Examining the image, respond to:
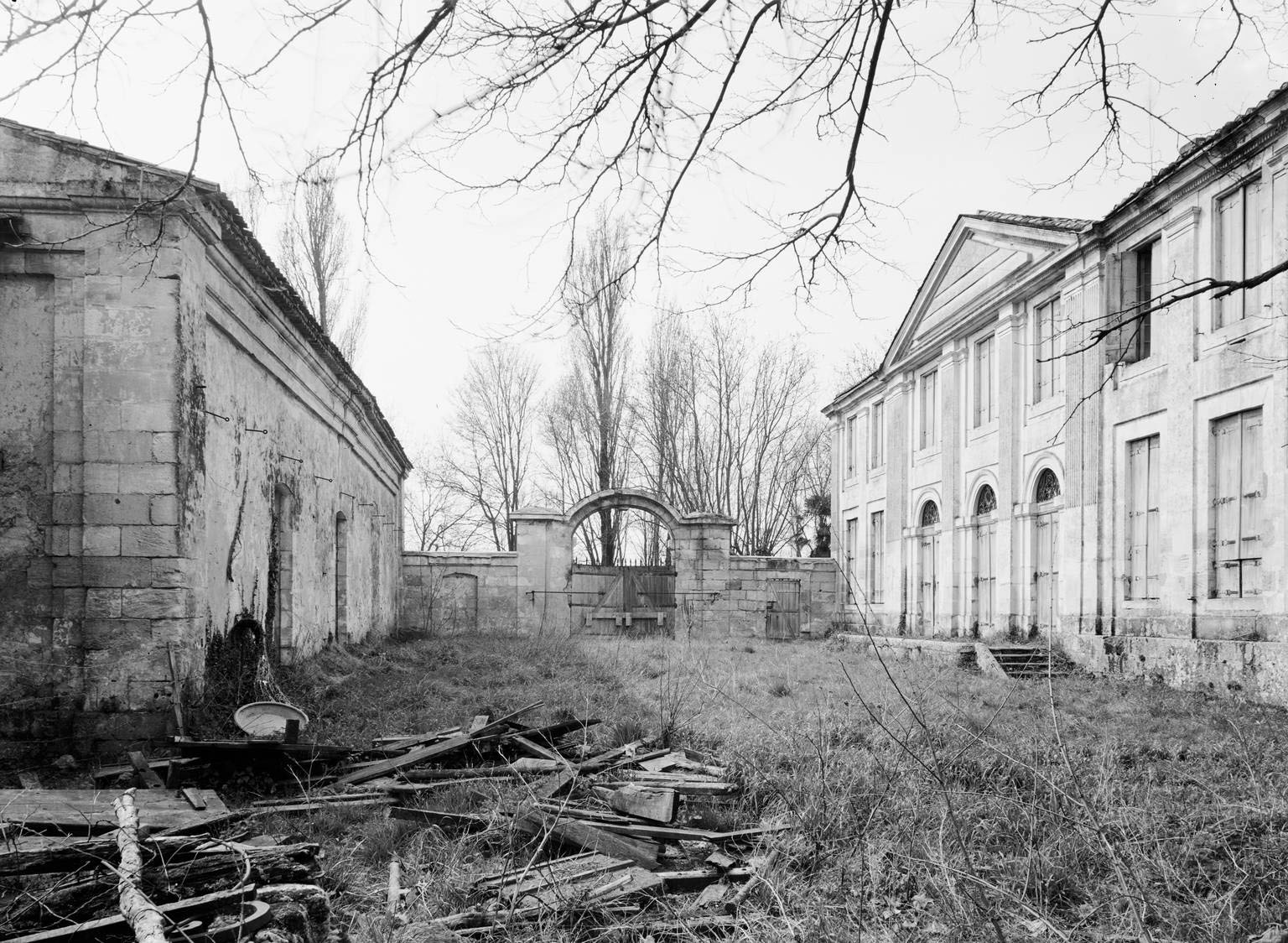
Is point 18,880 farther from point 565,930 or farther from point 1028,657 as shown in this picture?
point 1028,657

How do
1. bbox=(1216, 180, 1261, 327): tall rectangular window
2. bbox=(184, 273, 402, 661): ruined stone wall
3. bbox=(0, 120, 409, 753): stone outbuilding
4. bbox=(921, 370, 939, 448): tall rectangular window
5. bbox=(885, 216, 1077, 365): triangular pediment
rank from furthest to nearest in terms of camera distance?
1. bbox=(921, 370, 939, 448): tall rectangular window
2. bbox=(885, 216, 1077, 365): triangular pediment
3. bbox=(1216, 180, 1261, 327): tall rectangular window
4. bbox=(184, 273, 402, 661): ruined stone wall
5. bbox=(0, 120, 409, 753): stone outbuilding

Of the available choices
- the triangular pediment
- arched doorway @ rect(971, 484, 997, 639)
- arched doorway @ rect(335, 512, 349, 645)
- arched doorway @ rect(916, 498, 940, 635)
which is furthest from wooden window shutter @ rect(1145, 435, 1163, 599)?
arched doorway @ rect(335, 512, 349, 645)

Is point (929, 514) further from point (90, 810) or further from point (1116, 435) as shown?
point (90, 810)

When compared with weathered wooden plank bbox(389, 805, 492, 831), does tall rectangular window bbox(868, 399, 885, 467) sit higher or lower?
higher

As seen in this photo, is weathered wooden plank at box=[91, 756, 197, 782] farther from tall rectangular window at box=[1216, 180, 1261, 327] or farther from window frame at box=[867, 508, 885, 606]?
window frame at box=[867, 508, 885, 606]

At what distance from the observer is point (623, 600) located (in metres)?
26.1

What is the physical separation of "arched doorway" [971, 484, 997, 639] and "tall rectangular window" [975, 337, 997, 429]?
1.60 meters

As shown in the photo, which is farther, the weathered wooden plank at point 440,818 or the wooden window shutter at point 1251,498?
the wooden window shutter at point 1251,498

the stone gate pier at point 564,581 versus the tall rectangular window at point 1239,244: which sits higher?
the tall rectangular window at point 1239,244

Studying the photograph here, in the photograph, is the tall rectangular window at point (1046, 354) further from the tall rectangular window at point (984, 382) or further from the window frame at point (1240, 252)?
the window frame at point (1240, 252)

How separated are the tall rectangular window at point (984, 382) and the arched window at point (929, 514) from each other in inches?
123

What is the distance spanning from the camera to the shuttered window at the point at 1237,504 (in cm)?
1297

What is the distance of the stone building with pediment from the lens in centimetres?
1270

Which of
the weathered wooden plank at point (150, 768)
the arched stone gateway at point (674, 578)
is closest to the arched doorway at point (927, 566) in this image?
the arched stone gateway at point (674, 578)
